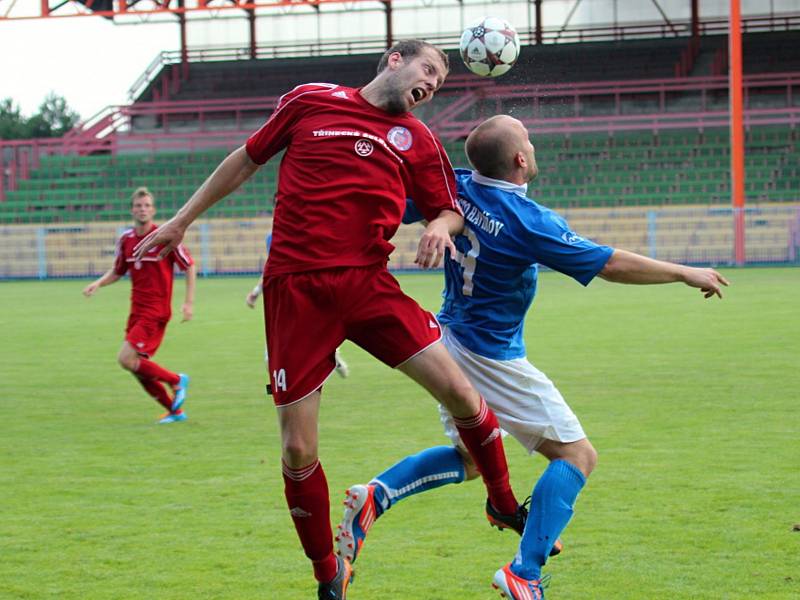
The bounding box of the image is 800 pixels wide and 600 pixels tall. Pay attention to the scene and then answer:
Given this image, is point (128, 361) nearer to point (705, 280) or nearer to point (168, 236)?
point (168, 236)

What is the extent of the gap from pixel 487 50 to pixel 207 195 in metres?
2.16

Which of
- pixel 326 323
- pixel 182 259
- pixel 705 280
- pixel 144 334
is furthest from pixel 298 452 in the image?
pixel 182 259

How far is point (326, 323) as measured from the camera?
4172 millimetres

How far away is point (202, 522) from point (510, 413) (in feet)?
5.96

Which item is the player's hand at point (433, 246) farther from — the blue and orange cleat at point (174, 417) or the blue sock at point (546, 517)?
the blue and orange cleat at point (174, 417)

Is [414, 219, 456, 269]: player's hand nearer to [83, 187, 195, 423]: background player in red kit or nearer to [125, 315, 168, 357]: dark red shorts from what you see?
[83, 187, 195, 423]: background player in red kit

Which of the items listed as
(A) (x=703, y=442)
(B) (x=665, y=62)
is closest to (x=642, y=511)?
(A) (x=703, y=442)

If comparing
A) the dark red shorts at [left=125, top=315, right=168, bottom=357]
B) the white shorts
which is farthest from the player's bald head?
the dark red shorts at [left=125, top=315, right=168, bottom=357]

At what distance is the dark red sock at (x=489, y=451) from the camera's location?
434 cm

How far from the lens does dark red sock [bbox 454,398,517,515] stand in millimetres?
4344

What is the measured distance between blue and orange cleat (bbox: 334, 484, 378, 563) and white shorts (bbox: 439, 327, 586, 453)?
0.46 meters

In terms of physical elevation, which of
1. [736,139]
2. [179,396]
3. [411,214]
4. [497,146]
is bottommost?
[179,396]

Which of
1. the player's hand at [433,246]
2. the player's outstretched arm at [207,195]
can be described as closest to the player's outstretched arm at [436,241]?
the player's hand at [433,246]

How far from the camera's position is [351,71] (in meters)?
40.8
